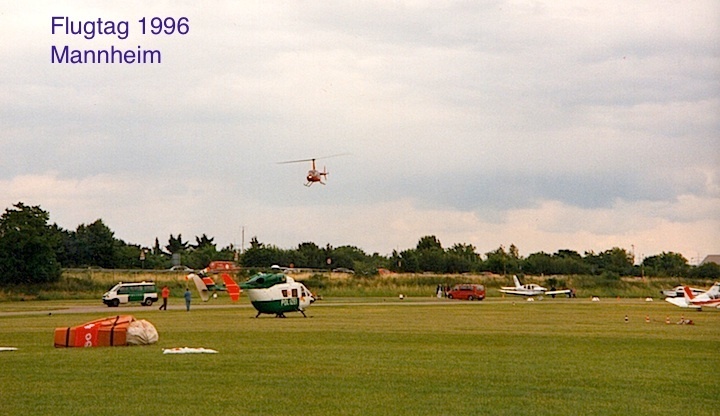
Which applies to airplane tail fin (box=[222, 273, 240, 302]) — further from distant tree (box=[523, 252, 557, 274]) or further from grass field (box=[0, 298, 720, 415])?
distant tree (box=[523, 252, 557, 274])

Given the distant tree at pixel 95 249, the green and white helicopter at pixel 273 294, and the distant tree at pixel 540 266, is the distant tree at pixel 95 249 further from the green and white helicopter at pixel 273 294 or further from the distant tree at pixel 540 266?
the green and white helicopter at pixel 273 294

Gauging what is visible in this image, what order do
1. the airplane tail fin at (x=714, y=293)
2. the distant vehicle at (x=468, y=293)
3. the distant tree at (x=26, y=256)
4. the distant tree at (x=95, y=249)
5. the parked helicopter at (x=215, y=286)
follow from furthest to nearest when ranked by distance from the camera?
the distant tree at (x=95, y=249)
the distant tree at (x=26, y=256)
the distant vehicle at (x=468, y=293)
the airplane tail fin at (x=714, y=293)
the parked helicopter at (x=215, y=286)

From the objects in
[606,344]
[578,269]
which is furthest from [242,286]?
[578,269]

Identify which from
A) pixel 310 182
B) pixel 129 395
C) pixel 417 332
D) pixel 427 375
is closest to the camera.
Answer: pixel 129 395

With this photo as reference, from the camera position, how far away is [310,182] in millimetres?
76750

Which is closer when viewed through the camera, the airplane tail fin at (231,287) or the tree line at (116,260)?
the airplane tail fin at (231,287)

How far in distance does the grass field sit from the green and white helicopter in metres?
12.6

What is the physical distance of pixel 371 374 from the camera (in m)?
23.4

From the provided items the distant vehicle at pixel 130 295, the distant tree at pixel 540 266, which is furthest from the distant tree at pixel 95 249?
the distant vehicle at pixel 130 295

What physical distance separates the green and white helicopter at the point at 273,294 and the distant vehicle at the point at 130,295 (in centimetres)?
2691

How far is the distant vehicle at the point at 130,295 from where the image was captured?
76875 mm

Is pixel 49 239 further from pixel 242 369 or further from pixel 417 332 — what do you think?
pixel 242 369

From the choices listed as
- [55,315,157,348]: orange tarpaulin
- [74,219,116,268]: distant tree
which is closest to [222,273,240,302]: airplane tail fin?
[55,315,157,348]: orange tarpaulin

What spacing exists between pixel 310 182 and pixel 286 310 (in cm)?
2476
